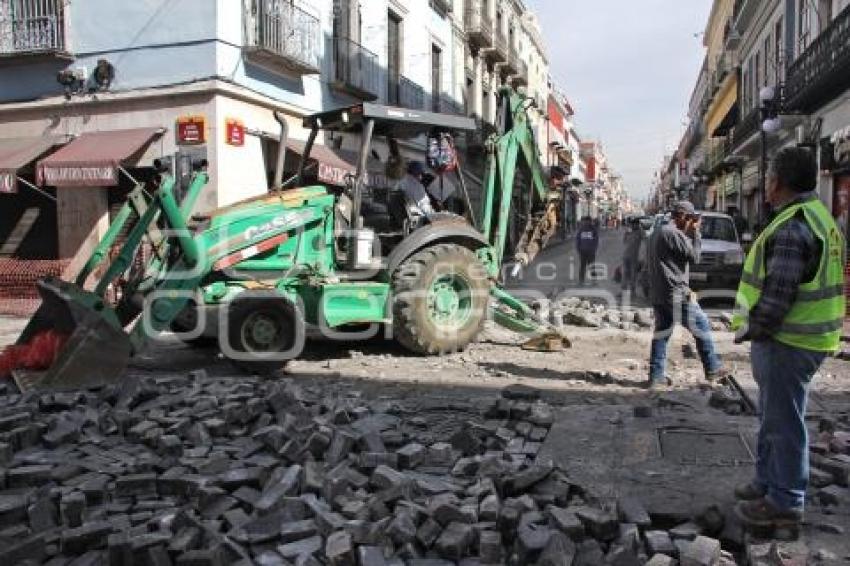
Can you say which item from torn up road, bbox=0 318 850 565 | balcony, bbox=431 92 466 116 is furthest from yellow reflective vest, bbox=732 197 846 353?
balcony, bbox=431 92 466 116

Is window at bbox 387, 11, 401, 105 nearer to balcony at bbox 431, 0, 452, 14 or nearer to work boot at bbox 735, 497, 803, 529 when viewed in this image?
balcony at bbox 431, 0, 452, 14

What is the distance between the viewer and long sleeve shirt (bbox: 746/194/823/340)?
3455 mm

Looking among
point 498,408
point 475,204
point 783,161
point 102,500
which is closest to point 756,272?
point 783,161

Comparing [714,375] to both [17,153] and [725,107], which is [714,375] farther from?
[725,107]

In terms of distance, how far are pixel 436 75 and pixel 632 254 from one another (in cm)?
1238

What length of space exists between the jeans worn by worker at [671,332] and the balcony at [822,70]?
11.0m

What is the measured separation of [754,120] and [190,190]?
79.6 ft

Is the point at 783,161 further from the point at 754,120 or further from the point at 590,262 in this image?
the point at 754,120

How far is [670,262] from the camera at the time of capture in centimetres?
729

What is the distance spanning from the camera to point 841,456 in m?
4.58

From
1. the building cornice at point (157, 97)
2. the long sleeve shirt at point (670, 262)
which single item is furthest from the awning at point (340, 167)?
the building cornice at point (157, 97)

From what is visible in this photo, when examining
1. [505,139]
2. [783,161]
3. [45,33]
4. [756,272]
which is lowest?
[756,272]

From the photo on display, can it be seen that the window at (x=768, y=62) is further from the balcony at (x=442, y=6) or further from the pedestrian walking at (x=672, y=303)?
the pedestrian walking at (x=672, y=303)

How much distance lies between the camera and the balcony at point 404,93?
2186 centimetres
